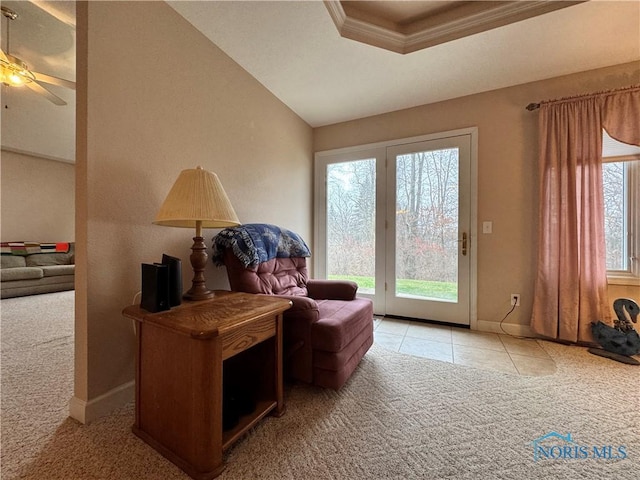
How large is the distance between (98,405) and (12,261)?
4697 millimetres

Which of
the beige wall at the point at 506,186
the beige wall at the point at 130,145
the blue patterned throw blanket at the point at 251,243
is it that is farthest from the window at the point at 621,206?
the beige wall at the point at 130,145

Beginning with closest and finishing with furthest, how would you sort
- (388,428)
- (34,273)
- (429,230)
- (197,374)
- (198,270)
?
1. (197,374)
2. (388,428)
3. (198,270)
4. (429,230)
5. (34,273)

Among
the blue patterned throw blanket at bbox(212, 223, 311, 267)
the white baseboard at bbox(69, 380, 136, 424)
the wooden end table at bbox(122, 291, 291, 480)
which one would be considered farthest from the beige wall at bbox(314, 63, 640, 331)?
the white baseboard at bbox(69, 380, 136, 424)

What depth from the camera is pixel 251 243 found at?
1.78 meters

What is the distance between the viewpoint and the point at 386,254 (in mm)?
2984

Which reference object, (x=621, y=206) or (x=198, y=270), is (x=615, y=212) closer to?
(x=621, y=206)

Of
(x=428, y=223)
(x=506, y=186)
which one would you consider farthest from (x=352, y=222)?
(x=506, y=186)

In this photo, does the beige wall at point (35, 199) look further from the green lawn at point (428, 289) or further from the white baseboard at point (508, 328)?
the white baseboard at point (508, 328)

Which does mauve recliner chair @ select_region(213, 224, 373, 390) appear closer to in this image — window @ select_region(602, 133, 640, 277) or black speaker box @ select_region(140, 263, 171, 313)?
black speaker box @ select_region(140, 263, 171, 313)

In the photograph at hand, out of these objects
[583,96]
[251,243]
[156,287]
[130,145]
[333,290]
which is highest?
[583,96]

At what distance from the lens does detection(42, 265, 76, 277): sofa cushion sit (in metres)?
4.15

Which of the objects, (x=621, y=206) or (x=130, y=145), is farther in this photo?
(x=621, y=206)

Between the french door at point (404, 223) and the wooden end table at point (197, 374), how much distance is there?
1.93 meters

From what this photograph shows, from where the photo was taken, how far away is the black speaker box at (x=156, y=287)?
1.11 m
